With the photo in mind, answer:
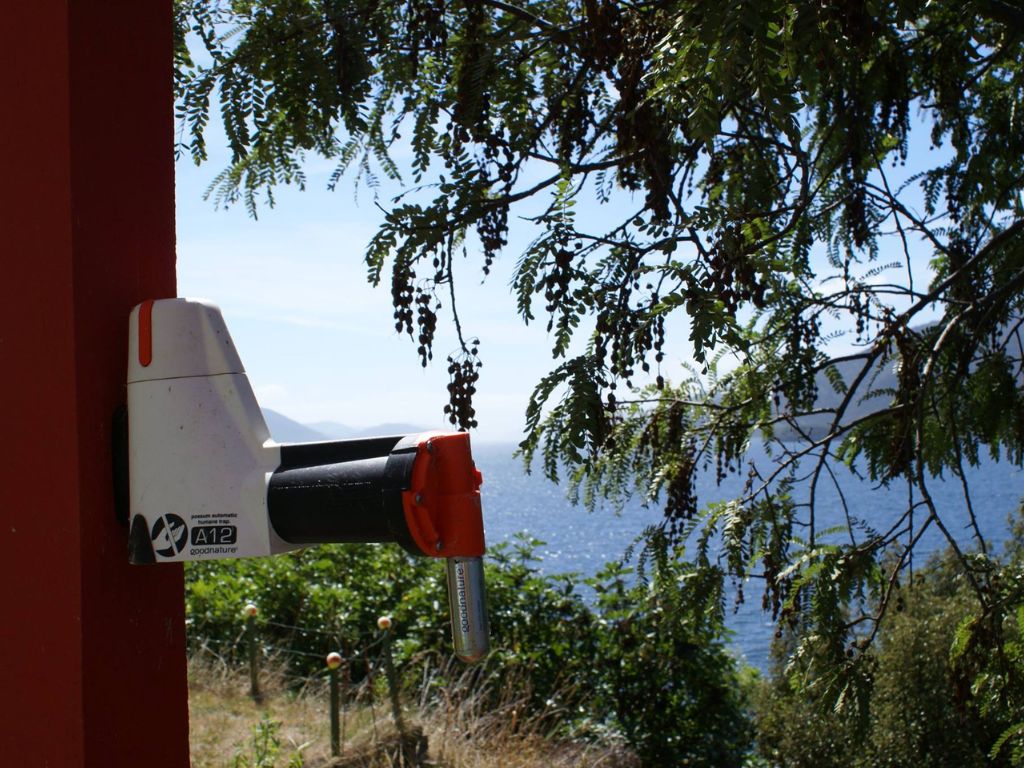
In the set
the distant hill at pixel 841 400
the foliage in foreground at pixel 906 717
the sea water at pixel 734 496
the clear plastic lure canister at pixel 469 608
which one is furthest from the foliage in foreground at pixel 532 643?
the clear plastic lure canister at pixel 469 608

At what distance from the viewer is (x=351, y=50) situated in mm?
3150

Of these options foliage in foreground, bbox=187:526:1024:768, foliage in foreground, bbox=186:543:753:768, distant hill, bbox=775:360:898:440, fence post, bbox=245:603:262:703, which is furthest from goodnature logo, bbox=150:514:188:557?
fence post, bbox=245:603:262:703

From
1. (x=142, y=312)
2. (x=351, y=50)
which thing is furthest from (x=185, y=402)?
(x=351, y=50)

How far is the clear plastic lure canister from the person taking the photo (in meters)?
1.06

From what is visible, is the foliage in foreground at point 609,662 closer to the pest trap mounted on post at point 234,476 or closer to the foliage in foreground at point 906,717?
the foliage in foreground at point 906,717

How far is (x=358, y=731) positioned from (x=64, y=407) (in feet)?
15.9

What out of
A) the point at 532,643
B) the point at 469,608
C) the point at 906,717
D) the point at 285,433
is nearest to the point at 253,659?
the point at 532,643

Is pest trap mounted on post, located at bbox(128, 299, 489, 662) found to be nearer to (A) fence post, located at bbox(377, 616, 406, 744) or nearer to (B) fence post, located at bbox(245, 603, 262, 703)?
(A) fence post, located at bbox(377, 616, 406, 744)

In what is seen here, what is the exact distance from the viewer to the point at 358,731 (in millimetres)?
5578

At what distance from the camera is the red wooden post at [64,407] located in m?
1.10

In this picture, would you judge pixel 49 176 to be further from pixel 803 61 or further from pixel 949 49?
pixel 949 49

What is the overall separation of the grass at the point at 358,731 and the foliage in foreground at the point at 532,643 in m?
0.16

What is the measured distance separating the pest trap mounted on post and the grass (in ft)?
12.9

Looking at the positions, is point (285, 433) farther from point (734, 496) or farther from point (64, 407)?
point (64, 407)
